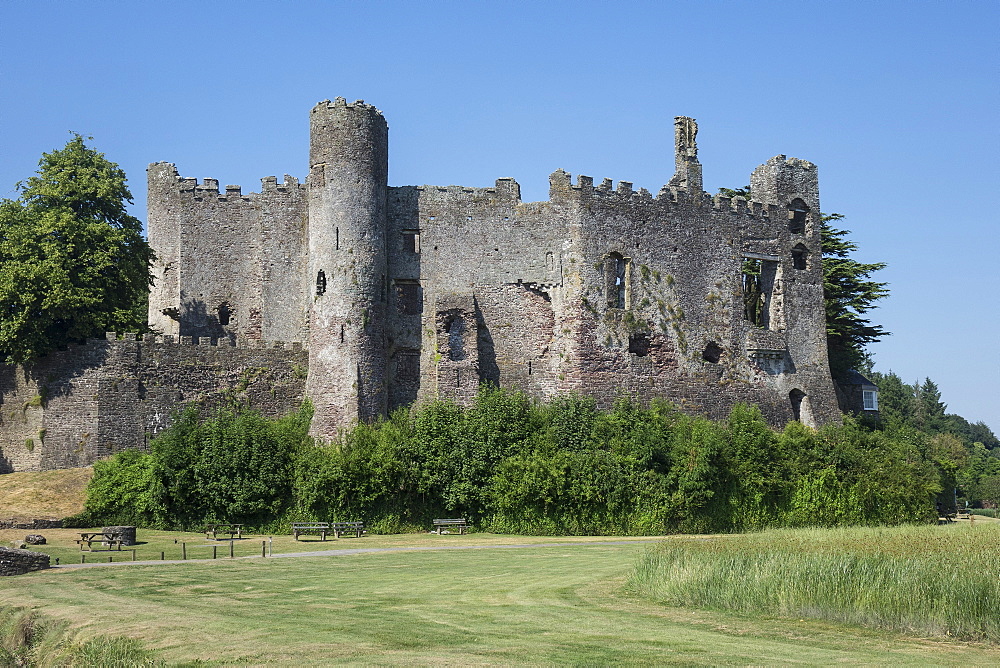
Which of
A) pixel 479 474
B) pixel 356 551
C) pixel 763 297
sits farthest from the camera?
pixel 763 297

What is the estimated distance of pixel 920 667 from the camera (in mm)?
15797

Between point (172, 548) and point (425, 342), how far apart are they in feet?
47.3

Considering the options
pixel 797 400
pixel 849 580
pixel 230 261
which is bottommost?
pixel 849 580

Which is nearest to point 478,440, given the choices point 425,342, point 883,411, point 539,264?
point 425,342

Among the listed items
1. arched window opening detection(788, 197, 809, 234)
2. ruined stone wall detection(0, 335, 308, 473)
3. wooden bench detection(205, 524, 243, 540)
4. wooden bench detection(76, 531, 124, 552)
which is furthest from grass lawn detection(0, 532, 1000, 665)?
arched window opening detection(788, 197, 809, 234)

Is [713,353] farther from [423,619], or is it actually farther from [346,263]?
[423,619]

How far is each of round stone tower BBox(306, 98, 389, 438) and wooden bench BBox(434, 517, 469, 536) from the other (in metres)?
4.96

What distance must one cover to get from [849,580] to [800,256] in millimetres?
32020

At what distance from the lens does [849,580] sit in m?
20.8

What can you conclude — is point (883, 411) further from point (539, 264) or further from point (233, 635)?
point (233, 635)

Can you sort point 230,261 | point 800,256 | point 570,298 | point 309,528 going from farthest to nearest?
point 800,256, point 230,261, point 570,298, point 309,528

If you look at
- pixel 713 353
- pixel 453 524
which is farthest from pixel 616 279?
pixel 453 524

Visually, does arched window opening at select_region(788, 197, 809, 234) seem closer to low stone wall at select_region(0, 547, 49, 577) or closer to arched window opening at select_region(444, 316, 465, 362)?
arched window opening at select_region(444, 316, 465, 362)

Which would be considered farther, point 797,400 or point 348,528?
point 797,400
